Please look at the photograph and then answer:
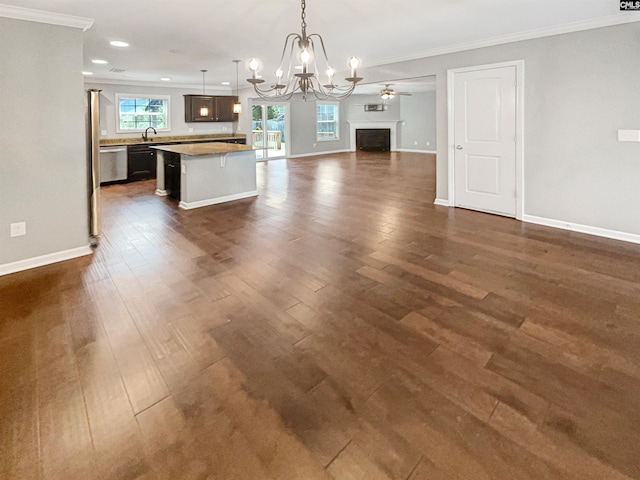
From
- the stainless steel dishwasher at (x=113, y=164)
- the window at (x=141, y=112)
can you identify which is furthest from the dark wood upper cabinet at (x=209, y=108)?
the stainless steel dishwasher at (x=113, y=164)

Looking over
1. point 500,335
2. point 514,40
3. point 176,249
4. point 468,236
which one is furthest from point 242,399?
point 514,40

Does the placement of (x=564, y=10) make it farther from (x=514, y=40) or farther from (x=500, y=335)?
(x=500, y=335)

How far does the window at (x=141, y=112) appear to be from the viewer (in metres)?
9.09

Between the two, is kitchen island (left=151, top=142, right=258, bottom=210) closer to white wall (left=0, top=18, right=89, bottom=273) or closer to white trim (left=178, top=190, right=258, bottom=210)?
white trim (left=178, top=190, right=258, bottom=210)

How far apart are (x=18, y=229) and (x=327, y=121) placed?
12.7 meters

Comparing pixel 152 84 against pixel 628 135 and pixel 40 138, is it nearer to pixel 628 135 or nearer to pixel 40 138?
pixel 40 138

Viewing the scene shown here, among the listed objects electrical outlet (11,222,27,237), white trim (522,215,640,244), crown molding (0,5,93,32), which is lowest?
white trim (522,215,640,244)

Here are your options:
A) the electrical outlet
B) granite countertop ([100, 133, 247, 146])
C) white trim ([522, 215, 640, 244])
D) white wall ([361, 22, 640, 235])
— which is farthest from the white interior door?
granite countertop ([100, 133, 247, 146])

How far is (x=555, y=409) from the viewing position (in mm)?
1695

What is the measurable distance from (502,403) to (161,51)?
6207 millimetres

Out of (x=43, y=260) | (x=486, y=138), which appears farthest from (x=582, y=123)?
(x=43, y=260)

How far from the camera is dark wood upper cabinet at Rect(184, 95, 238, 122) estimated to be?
10047 millimetres

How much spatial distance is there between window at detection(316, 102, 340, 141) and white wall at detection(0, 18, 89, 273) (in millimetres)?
11354

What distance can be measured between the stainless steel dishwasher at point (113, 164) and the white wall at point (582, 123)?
7.44 metres
